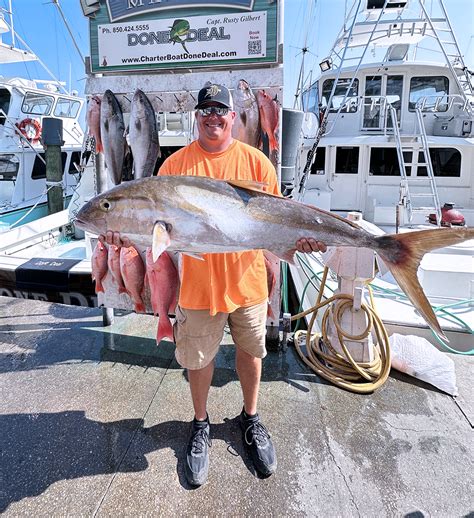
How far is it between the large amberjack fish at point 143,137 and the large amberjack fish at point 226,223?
3.28 feet

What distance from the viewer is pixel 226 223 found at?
167 cm

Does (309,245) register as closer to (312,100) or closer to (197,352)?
(197,352)

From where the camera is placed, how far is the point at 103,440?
2.21m

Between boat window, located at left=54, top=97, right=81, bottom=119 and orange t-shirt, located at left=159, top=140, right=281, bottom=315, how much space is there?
42.4 ft

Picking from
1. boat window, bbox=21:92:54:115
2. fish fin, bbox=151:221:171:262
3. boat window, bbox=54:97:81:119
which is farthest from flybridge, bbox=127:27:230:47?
boat window, bbox=54:97:81:119

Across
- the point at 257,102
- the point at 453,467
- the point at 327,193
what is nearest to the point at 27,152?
the point at 327,193

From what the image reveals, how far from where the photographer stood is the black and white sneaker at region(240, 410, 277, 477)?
78.3 inches

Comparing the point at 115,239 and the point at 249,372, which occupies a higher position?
the point at 115,239

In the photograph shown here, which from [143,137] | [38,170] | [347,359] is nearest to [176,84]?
[143,137]

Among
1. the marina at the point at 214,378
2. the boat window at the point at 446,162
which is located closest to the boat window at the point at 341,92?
the boat window at the point at 446,162

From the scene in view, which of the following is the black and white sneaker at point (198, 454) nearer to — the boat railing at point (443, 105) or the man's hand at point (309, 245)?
the man's hand at point (309, 245)

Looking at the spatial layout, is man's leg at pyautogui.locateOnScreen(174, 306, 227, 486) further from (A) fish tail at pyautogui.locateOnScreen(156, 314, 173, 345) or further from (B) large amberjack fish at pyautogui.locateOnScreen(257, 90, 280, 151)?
(B) large amberjack fish at pyautogui.locateOnScreen(257, 90, 280, 151)

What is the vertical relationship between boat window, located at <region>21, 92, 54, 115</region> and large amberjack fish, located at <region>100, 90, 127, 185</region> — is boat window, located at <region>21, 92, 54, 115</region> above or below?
above

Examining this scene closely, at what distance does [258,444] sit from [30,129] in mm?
12128
